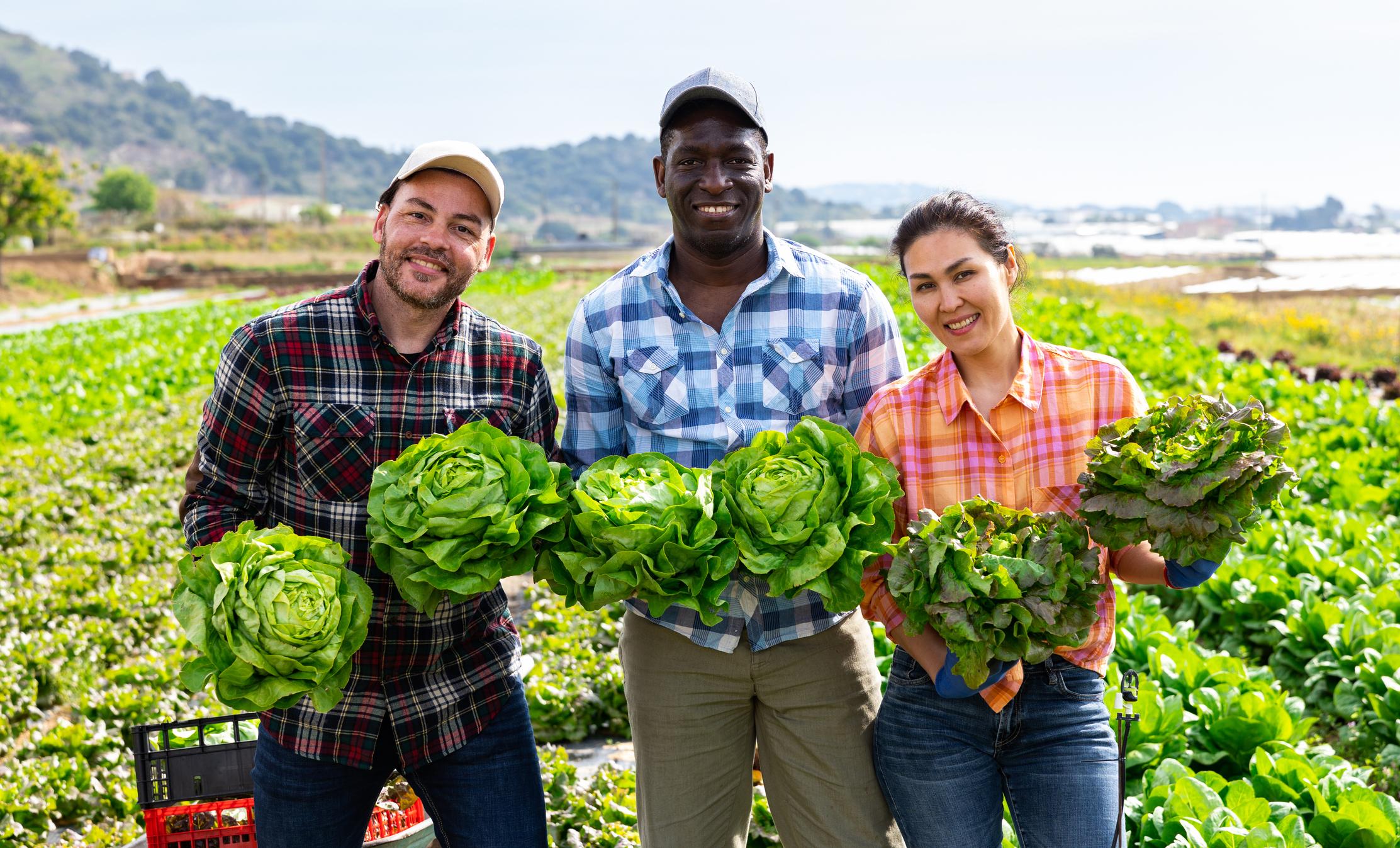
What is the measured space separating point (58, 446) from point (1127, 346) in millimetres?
13694

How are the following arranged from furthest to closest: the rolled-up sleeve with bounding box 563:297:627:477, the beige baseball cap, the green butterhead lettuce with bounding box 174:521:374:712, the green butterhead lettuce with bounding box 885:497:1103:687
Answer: the rolled-up sleeve with bounding box 563:297:627:477 < the beige baseball cap < the green butterhead lettuce with bounding box 885:497:1103:687 < the green butterhead lettuce with bounding box 174:521:374:712

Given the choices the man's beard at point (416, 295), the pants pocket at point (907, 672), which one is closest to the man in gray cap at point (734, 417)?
the pants pocket at point (907, 672)

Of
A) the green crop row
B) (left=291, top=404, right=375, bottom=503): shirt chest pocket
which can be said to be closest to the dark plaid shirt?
(left=291, top=404, right=375, bottom=503): shirt chest pocket

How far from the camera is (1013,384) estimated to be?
2.59 m

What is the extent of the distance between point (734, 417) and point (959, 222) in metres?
0.83

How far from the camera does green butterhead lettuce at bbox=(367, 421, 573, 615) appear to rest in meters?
2.04

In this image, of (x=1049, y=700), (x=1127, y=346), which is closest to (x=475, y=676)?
(x=1049, y=700)

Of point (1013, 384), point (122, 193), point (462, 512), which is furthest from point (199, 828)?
point (122, 193)

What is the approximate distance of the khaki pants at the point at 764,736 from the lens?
8.70 ft

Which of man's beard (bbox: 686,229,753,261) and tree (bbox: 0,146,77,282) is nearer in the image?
man's beard (bbox: 686,229,753,261)

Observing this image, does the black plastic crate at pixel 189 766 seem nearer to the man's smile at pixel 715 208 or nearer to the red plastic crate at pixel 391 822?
the red plastic crate at pixel 391 822

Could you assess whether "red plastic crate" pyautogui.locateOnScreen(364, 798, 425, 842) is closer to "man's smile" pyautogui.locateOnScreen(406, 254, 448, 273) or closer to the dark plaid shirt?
the dark plaid shirt

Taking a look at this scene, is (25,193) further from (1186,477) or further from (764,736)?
(1186,477)

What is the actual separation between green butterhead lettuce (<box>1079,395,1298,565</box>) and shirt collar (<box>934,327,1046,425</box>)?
327mm
